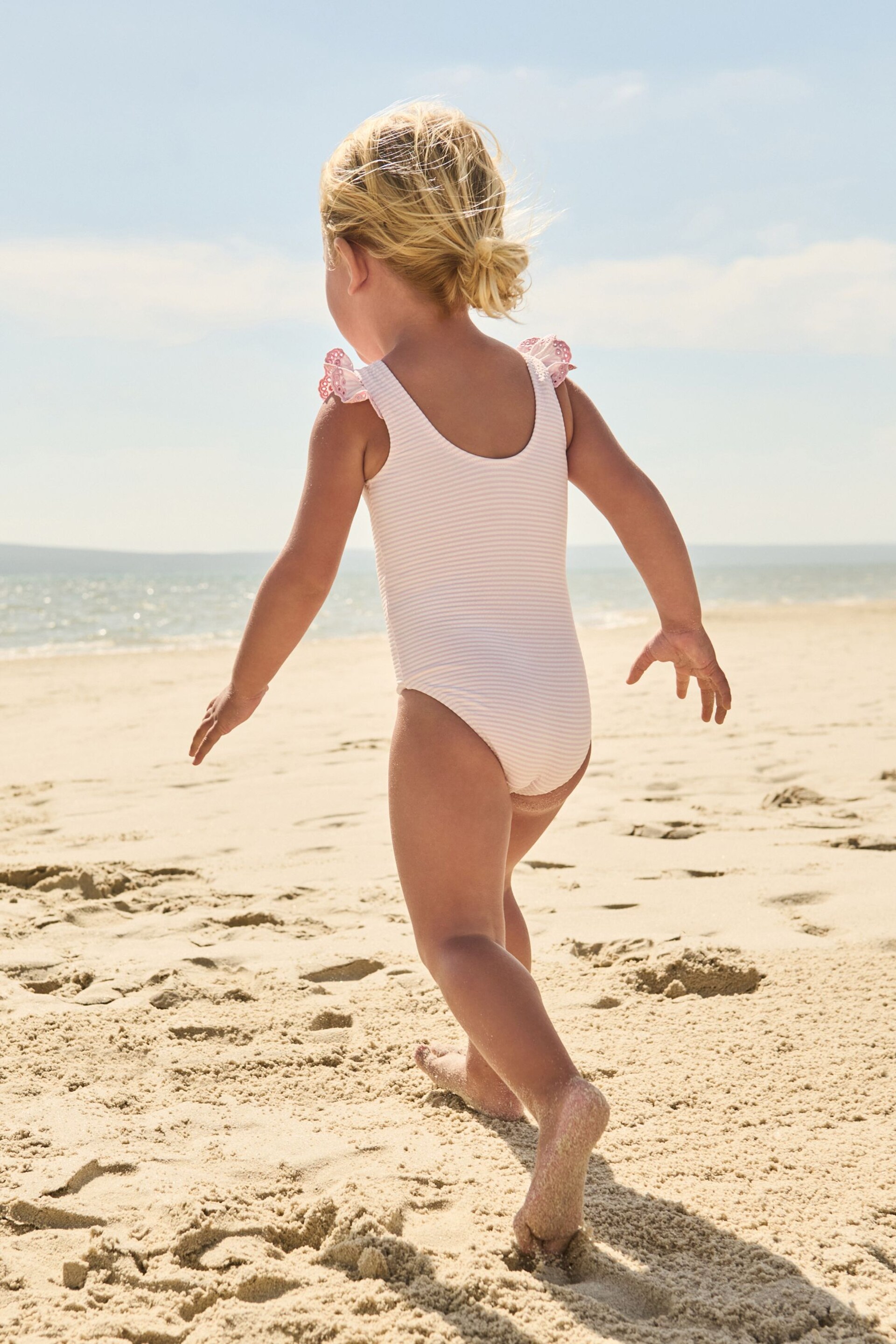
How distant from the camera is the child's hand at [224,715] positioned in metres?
1.90

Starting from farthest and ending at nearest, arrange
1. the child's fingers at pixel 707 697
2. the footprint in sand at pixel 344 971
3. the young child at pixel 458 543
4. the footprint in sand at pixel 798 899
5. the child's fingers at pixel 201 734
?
the footprint in sand at pixel 798 899 < the footprint in sand at pixel 344 971 < the child's fingers at pixel 707 697 < the child's fingers at pixel 201 734 < the young child at pixel 458 543

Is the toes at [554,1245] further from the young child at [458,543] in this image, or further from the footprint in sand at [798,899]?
the footprint in sand at [798,899]

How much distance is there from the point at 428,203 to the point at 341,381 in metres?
0.34

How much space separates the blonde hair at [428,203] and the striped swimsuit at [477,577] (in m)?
0.22

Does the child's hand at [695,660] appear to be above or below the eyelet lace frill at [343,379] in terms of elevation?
below

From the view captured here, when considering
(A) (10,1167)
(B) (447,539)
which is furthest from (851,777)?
(A) (10,1167)

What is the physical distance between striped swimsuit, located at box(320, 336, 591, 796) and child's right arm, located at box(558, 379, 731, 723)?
126 mm

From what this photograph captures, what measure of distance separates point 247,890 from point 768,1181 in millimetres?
1940

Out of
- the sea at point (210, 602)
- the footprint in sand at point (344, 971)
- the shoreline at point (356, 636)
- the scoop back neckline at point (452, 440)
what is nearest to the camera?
the scoop back neckline at point (452, 440)

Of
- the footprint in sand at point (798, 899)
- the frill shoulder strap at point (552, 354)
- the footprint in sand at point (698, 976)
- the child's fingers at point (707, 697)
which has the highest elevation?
the frill shoulder strap at point (552, 354)

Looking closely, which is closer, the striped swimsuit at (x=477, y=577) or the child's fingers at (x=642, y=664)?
the striped swimsuit at (x=477, y=577)

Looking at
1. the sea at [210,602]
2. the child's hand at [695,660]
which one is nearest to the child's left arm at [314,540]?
the child's hand at [695,660]

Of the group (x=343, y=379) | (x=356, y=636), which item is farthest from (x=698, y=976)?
(x=356, y=636)

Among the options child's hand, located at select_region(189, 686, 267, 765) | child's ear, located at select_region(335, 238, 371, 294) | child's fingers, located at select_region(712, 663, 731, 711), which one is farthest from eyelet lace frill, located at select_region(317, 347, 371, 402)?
child's fingers, located at select_region(712, 663, 731, 711)
